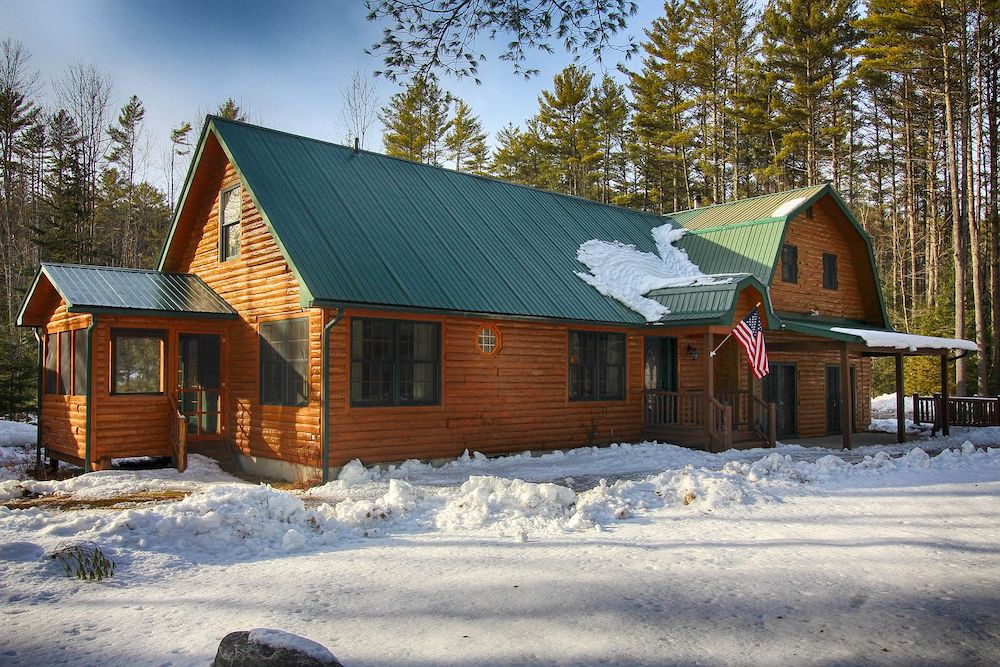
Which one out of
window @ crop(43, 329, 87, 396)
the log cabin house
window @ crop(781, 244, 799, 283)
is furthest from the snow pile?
window @ crop(781, 244, 799, 283)

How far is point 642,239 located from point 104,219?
A: 32962 millimetres

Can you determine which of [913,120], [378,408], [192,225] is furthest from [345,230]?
[913,120]

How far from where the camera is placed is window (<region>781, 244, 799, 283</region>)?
65.7 ft

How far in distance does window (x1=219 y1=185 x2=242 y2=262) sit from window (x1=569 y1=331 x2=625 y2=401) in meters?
7.05

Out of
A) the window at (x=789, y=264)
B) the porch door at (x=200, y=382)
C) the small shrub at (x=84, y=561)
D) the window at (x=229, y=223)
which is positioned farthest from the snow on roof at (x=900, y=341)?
the small shrub at (x=84, y=561)

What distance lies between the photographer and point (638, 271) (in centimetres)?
1855

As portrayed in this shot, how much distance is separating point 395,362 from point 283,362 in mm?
1962

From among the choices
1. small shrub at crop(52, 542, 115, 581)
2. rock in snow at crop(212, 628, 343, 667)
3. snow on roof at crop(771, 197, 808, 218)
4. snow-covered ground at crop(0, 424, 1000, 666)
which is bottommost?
snow-covered ground at crop(0, 424, 1000, 666)

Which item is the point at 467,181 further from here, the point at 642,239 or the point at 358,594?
the point at 358,594

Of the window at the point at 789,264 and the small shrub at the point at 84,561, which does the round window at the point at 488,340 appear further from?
the window at the point at 789,264

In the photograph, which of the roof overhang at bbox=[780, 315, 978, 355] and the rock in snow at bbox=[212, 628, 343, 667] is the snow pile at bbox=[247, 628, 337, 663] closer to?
the rock in snow at bbox=[212, 628, 343, 667]

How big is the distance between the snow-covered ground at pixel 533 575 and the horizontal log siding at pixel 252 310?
1.69 m

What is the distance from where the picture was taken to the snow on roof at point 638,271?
16.8 m

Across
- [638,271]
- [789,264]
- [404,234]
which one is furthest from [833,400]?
[404,234]
